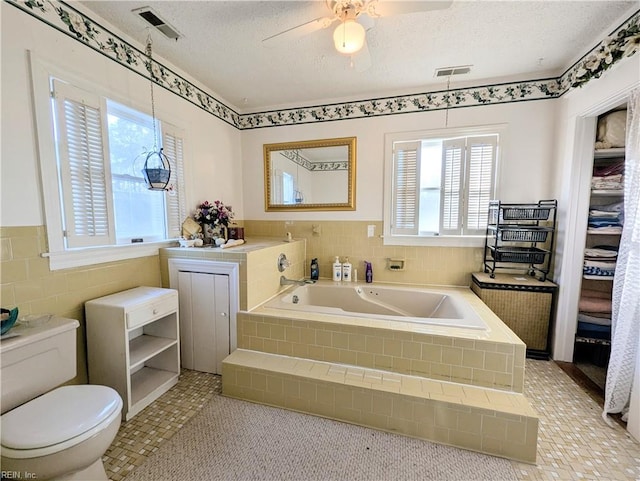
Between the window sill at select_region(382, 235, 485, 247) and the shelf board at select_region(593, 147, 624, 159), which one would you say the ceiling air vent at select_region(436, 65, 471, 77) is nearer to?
the shelf board at select_region(593, 147, 624, 159)

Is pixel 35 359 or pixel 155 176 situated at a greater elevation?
pixel 155 176

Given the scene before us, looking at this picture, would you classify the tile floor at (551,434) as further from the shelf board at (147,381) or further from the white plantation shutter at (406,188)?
the white plantation shutter at (406,188)

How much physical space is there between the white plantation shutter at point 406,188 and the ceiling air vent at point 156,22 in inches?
84.2

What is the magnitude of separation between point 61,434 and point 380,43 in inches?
114

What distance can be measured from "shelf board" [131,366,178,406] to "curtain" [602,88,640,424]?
3.09 meters

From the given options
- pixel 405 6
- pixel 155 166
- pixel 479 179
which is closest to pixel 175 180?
pixel 155 166

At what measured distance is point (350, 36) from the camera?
4.58ft

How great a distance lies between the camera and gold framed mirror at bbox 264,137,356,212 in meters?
3.02

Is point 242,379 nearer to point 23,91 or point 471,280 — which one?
point 23,91

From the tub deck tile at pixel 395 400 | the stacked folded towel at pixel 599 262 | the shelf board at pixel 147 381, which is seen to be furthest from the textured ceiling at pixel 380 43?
the shelf board at pixel 147 381

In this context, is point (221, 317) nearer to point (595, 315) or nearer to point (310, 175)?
point (310, 175)

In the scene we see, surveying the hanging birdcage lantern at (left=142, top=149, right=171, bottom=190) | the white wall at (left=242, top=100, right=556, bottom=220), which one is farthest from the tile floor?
the white wall at (left=242, top=100, right=556, bottom=220)

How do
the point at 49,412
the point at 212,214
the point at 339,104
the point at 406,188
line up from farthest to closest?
the point at 339,104, the point at 406,188, the point at 212,214, the point at 49,412

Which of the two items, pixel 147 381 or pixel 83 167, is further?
pixel 147 381
